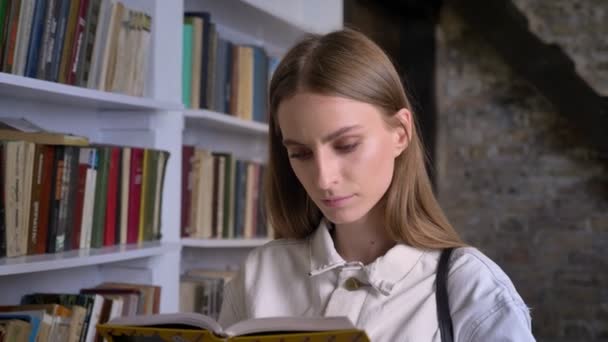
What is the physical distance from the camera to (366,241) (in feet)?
4.44

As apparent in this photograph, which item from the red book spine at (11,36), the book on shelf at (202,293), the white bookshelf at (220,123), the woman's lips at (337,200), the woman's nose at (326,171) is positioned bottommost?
the book on shelf at (202,293)

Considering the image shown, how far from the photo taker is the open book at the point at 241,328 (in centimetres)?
97

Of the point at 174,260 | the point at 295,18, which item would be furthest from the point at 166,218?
the point at 295,18

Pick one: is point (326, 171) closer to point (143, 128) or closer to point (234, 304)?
point (234, 304)

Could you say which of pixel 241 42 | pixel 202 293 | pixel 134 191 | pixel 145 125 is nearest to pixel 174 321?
pixel 134 191

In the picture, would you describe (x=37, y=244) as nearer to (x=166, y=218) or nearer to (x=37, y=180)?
(x=37, y=180)

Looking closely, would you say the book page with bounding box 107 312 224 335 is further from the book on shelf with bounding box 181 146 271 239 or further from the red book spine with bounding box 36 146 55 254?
the book on shelf with bounding box 181 146 271 239

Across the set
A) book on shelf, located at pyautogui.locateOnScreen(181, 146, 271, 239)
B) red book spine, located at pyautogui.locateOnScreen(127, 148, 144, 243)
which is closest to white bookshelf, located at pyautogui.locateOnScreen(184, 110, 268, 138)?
book on shelf, located at pyautogui.locateOnScreen(181, 146, 271, 239)

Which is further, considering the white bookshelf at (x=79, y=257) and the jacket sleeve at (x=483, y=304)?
the white bookshelf at (x=79, y=257)

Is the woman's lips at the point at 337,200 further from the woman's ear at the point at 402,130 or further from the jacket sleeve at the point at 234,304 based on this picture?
the jacket sleeve at the point at 234,304

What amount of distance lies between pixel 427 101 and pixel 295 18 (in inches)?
62.3

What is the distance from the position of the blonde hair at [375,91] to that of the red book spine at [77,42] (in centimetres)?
80

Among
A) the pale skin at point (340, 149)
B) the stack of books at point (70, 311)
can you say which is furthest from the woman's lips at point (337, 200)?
the stack of books at point (70, 311)

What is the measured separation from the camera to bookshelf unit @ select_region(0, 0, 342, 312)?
1.93 m
